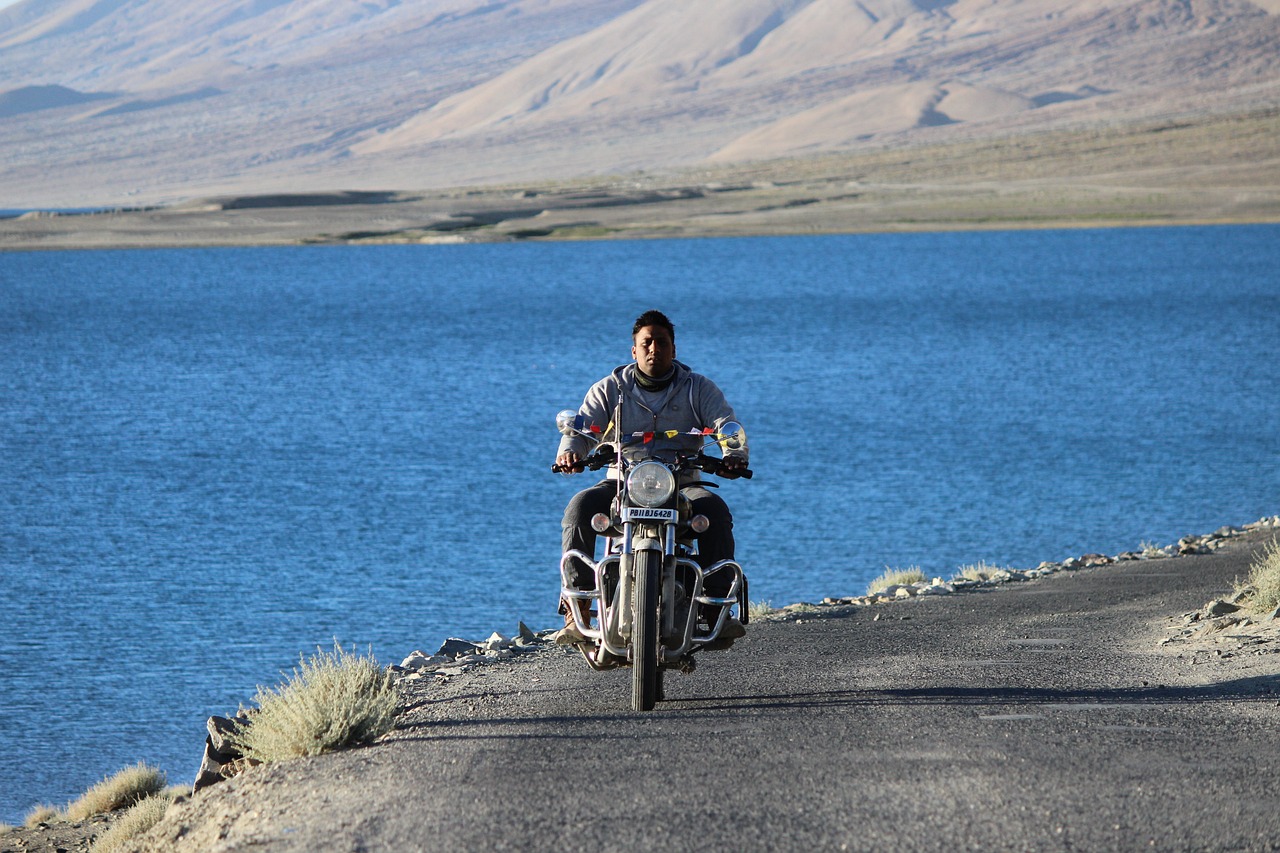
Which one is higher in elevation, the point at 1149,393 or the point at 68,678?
the point at 68,678

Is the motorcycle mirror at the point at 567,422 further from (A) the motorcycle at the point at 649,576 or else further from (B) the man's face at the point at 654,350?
(B) the man's face at the point at 654,350

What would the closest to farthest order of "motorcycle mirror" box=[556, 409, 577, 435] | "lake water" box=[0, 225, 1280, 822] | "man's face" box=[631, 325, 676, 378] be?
"motorcycle mirror" box=[556, 409, 577, 435]
"man's face" box=[631, 325, 676, 378]
"lake water" box=[0, 225, 1280, 822]

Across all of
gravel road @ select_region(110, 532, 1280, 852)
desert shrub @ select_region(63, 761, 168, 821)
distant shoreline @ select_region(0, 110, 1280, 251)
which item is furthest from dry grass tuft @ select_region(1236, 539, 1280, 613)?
distant shoreline @ select_region(0, 110, 1280, 251)

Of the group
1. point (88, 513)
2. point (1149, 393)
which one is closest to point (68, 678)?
point (88, 513)

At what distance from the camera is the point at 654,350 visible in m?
7.21

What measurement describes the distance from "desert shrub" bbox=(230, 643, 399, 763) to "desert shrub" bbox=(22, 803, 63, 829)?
116 inches

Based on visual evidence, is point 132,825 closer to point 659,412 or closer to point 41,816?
point 41,816

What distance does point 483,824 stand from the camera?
215 inches

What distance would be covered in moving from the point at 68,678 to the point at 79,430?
18.5 meters

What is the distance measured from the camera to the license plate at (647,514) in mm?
6758

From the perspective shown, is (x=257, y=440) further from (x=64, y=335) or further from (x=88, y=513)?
(x=64, y=335)

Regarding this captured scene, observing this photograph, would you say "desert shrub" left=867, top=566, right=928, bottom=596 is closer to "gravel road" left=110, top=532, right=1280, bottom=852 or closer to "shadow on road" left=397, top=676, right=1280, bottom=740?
"gravel road" left=110, top=532, right=1280, bottom=852

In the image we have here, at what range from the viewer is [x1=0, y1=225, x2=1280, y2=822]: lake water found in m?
15.9

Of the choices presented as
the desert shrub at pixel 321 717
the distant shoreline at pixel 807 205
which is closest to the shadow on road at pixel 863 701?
the desert shrub at pixel 321 717
